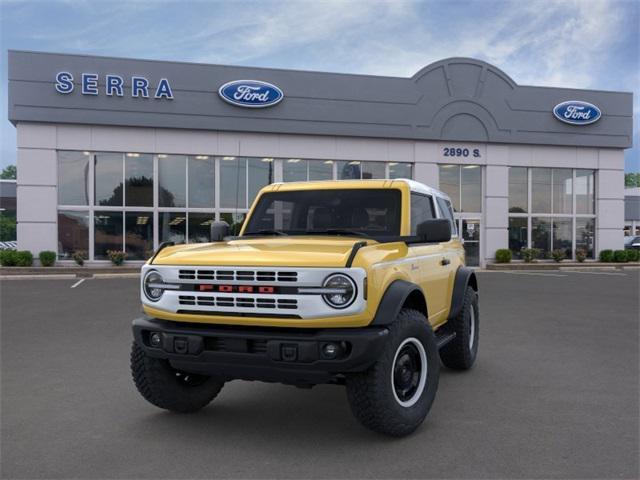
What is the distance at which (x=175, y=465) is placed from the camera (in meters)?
3.65

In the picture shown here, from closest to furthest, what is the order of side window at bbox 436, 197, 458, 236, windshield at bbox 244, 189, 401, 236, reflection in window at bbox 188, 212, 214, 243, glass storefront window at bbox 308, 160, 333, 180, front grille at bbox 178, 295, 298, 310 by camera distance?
→ 1. front grille at bbox 178, 295, 298, 310
2. windshield at bbox 244, 189, 401, 236
3. side window at bbox 436, 197, 458, 236
4. reflection in window at bbox 188, 212, 214, 243
5. glass storefront window at bbox 308, 160, 333, 180

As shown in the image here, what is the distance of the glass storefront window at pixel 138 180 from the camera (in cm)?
2208

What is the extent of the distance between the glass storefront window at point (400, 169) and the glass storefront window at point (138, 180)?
34.0 feet

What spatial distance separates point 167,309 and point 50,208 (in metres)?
19.7

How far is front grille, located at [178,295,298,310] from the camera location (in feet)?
12.2

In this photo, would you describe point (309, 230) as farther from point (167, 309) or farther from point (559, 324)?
point (559, 324)

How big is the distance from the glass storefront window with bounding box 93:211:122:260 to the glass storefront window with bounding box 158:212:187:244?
5.20 feet

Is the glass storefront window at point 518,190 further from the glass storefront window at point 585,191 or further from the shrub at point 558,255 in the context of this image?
the glass storefront window at point 585,191

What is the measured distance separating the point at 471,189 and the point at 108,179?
1583 cm

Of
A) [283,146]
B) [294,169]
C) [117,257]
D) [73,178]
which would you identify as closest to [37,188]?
[73,178]

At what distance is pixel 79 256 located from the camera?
2119 cm

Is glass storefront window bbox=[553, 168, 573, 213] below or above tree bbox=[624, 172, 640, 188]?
below

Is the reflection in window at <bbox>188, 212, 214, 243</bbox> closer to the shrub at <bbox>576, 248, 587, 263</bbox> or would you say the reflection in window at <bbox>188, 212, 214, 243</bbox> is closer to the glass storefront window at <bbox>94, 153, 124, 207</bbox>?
the glass storefront window at <bbox>94, 153, 124, 207</bbox>

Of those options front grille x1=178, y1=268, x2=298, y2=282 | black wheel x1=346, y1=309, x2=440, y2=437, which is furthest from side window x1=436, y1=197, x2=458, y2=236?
front grille x1=178, y1=268, x2=298, y2=282
